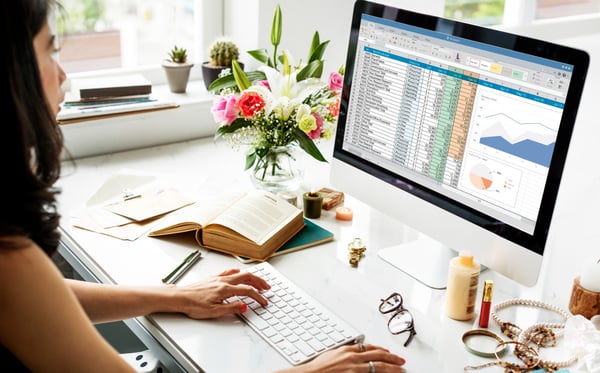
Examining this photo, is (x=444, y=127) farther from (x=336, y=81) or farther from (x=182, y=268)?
(x=182, y=268)

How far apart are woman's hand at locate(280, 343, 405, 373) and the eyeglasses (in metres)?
0.08

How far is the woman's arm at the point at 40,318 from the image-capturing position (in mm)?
991

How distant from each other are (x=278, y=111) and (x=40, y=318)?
864 mm

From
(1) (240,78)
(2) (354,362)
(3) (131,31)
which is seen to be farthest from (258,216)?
(3) (131,31)

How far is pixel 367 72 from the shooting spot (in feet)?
5.20

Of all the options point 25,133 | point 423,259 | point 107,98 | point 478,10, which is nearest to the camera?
point 25,133

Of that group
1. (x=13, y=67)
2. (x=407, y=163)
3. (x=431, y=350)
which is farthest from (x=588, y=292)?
(x=13, y=67)

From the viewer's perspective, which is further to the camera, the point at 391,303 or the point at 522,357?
the point at 391,303

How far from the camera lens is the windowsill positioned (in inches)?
82.7

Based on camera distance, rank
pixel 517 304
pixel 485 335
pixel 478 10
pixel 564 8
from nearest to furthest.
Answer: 1. pixel 485 335
2. pixel 517 304
3. pixel 478 10
4. pixel 564 8

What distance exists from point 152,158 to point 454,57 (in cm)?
102

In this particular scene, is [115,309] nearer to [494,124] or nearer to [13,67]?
[13,67]

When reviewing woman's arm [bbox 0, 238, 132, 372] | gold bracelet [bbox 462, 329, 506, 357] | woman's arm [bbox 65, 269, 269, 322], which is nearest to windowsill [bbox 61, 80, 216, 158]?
woman's arm [bbox 65, 269, 269, 322]

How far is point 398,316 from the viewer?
1.37 metres
